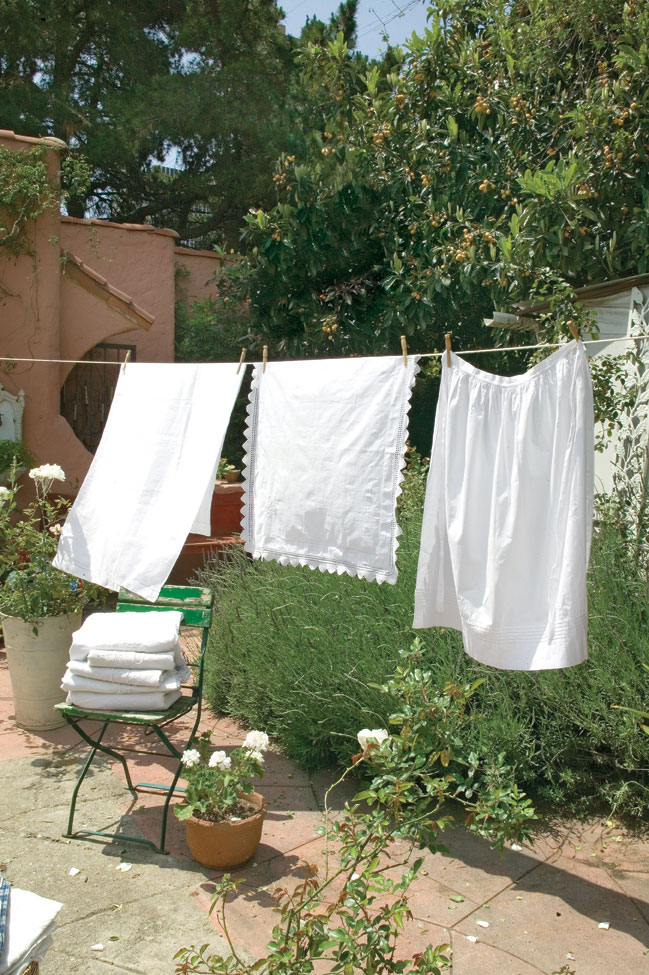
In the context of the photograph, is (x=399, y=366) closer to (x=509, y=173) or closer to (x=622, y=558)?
(x=622, y=558)

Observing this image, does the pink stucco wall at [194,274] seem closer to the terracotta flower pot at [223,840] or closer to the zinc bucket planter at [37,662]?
the zinc bucket planter at [37,662]

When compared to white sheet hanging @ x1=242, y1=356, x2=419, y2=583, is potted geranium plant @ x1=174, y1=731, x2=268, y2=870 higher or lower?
lower

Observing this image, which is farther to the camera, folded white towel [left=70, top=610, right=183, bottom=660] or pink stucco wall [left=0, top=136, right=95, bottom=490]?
pink stucco wall [left=0, top=136, right=95, bottom=490]

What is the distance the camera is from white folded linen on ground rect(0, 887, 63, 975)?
1877mm

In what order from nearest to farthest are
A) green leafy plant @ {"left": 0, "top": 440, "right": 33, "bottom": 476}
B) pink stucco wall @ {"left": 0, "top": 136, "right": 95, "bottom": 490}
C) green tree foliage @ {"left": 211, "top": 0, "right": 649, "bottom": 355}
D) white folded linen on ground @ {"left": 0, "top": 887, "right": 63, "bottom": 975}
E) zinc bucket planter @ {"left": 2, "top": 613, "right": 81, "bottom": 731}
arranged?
white folded linen on ground @ {"left": 0, "top": 887, "right": 63, "bottom": 975} → zinc bucket planter @ {"left": 2, "top": 613, "right": 81, "bottom": 731} → green tree foliage @ {"left": 211, "top": 0, "right": 649, "bottom": 355} → green leafy plant @ {"left": 0, "top": 440, "right": 33, "bottom": 476} → pink stucco wall @ {"left": 0, "top": 136, "right": 95, "bottom": 490}

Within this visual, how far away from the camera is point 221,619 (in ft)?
16.8

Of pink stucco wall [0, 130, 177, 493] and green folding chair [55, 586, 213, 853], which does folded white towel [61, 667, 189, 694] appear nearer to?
green folding chair [55, 586, 213, 853]

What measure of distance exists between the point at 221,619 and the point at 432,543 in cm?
237

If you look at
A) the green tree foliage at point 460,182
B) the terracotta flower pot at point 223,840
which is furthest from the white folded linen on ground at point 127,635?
the green tree foliage at point 460,182

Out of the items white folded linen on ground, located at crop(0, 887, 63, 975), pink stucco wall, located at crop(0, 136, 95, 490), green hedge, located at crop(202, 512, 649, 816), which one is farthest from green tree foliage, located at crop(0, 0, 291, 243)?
white folded linen on ground, located at crop(0, 887, 63, 975)

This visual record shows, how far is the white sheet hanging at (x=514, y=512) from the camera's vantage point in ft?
9.39

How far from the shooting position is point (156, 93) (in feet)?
33.4

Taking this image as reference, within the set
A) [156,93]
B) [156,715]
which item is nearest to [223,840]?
[156,715]

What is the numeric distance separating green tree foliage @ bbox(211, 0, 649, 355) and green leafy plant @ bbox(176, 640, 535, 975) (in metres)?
2.79
